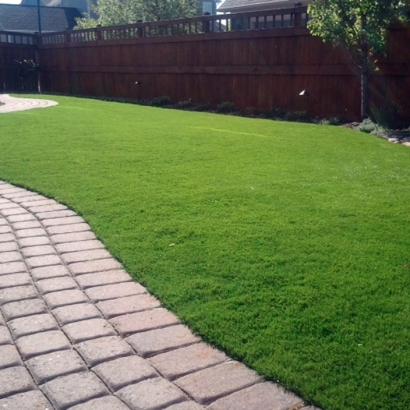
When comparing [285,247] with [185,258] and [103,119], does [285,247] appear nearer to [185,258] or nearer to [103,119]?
[185,258]

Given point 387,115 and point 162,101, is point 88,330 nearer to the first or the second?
point 387,115

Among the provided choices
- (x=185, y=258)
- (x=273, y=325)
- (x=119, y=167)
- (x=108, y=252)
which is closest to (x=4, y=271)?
(x=108, y=252)

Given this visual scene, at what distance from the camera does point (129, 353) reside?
282 cm

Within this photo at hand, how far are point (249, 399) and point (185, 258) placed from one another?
5.31ft

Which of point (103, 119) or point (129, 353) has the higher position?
point (103, 119)

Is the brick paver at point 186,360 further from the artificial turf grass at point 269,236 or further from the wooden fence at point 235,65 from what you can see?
the wooden fence at point 235,65

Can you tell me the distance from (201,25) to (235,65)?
206 cm

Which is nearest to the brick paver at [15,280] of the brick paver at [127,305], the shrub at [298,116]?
the brick paver at [127,305]

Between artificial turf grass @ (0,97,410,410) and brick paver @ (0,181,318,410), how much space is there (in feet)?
0.40

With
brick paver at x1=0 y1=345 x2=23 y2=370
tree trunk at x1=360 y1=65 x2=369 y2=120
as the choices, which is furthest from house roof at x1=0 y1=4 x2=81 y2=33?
brick paver at x1=0 y1=345 x2=23 y2=370

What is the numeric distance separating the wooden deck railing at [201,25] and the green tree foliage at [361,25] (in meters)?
1.50

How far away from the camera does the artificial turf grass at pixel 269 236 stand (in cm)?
276

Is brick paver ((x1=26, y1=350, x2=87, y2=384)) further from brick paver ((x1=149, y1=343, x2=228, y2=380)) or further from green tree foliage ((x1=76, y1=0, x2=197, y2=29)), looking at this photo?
green tree foliage ((x1=76, y1=0, x2=197, y2=29))

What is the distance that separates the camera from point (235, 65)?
1407cm
